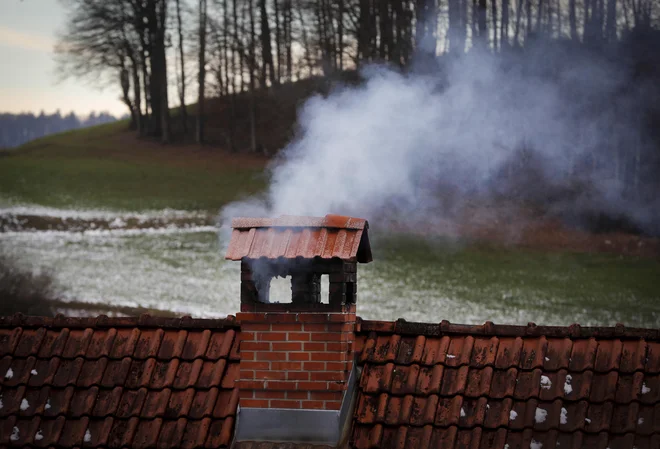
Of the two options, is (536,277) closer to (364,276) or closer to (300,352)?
(364,276)

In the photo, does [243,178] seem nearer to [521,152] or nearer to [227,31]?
[227,31]

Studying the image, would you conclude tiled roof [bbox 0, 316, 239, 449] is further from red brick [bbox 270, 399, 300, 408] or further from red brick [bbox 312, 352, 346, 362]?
red brick [bbox 312, 352, 346, 362]

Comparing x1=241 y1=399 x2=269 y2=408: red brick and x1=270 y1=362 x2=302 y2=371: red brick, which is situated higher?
x1=270 y1=362 x2=302 y2=371: red brick

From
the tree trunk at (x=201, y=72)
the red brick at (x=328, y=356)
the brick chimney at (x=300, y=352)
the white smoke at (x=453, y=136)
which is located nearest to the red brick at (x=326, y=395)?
the brick chimney at (x=300, y=352)

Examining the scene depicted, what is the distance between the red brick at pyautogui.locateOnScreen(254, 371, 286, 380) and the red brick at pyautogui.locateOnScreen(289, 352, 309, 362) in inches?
4.8

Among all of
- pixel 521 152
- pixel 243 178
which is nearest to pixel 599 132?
pixel 521 152

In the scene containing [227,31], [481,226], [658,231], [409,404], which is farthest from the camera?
[227,31]

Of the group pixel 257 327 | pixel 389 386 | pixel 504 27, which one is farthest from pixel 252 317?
pixel 504 27

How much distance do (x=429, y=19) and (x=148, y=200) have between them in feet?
59.2

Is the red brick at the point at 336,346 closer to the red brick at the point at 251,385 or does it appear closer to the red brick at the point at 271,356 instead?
the red brick at the point at 271,356

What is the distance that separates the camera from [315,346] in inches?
242

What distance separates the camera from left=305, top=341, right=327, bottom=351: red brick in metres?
6.14

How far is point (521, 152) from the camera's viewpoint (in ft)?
107

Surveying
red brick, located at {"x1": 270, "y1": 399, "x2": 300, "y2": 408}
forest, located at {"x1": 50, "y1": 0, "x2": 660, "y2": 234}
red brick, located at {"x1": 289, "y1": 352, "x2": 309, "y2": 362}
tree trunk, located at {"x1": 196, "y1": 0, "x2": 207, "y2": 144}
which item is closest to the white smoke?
forest, located at {"x1": 50, "y1": 0, "x2": 660, "y2": 234}
